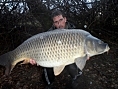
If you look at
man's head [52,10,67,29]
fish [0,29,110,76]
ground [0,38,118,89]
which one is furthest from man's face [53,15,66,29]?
ground [0,38,118,89]

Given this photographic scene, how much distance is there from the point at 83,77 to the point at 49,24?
1308 millimetres

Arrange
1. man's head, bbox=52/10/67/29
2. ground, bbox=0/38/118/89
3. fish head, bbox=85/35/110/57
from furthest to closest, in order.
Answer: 1. ground, bbox=0/38/118/89
2. man's head, bbox=52/10/67/29
3. fish head, bbox=85/35/110/57

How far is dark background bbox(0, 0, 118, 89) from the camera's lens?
4043 mm

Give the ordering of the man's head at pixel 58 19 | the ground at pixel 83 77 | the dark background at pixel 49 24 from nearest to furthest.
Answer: the man's head at pixel 58 19
the ground at pixel 83 77
the dark background at pixel 49 24

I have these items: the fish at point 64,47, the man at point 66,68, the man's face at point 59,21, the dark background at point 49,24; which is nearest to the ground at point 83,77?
the dark background at point 49,24

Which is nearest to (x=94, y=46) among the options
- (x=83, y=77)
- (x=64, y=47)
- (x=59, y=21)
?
(x=64, y=47)

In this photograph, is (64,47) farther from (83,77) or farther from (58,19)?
(83,77)

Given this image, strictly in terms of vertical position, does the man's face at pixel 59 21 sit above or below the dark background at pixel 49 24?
above

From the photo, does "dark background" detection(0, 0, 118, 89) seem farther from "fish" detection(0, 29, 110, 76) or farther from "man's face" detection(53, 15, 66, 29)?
"fish" detection(0, 29, 110, 76)

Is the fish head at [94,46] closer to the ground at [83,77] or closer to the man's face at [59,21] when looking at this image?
the man's face at [59,21]

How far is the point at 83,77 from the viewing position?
4.07 meters

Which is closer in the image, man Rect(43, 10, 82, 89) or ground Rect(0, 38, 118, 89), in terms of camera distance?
man Rect(43, 10, 82, 89)

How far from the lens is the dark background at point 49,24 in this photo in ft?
13.3

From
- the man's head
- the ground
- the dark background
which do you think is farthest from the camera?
the dark background
